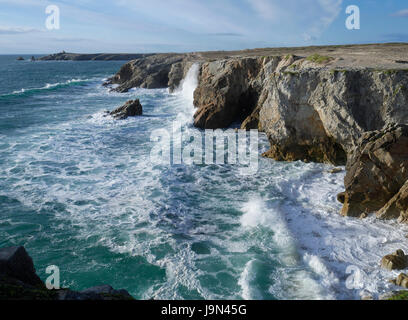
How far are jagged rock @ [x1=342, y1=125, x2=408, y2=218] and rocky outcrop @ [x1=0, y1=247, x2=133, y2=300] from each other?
8577mm

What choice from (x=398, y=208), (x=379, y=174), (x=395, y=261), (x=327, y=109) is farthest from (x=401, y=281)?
(x=327, y=109)

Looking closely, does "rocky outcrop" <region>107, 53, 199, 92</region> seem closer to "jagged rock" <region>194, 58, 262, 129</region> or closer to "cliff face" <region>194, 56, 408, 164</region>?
"jagged rock" <region>194, 58, 262, 129</region>

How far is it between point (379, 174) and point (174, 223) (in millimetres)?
6930

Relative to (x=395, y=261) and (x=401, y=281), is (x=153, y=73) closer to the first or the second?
(x=395, y=261)

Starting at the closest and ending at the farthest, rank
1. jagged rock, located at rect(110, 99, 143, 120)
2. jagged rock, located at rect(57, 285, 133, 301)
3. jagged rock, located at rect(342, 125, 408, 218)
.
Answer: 1. jagged rock, located at rect(57, 285, 133, 301)
2. jagged rock, located at rect(342, 125, 408, 218)
3. jagged rock, located at rect(110, 99, 143, 120)

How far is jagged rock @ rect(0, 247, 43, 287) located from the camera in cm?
510

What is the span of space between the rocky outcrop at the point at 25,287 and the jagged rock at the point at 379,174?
8.58 m

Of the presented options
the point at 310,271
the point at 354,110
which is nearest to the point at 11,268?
the point at 310,271

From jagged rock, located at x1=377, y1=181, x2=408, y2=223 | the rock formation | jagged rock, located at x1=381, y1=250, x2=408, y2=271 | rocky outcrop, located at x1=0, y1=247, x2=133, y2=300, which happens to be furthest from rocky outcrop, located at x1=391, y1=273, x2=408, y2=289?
the rock formation

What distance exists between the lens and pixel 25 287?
188 inches

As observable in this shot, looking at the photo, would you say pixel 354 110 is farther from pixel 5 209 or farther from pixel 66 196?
pixel 5 209

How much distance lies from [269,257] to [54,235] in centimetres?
672

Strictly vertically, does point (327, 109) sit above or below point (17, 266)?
above
